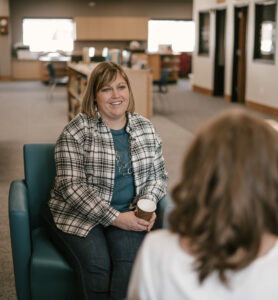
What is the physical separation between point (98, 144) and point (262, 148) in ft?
4.45

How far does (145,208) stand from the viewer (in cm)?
203

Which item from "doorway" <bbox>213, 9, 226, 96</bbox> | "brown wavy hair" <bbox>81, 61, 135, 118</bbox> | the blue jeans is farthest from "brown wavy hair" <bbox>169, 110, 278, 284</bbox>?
"doorway" <bbox>213, 9, 226, 96</bbox>

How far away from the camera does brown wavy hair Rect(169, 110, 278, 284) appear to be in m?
0.92

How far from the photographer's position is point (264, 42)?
370 inches

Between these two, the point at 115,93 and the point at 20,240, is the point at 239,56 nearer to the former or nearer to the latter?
the point at 115,93

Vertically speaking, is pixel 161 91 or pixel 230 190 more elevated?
pixel 230 190

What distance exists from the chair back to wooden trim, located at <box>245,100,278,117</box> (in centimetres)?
688

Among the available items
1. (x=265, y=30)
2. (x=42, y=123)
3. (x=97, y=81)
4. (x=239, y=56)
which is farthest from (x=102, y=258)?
(x=239, y=56)

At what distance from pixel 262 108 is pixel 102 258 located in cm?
775

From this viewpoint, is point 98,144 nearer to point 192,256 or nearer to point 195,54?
point 192,256

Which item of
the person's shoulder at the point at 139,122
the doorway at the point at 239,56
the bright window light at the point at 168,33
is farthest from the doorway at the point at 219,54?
the person's shoulder at the point at 139,122

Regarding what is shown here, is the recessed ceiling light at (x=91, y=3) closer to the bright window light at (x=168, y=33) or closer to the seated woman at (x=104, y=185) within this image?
the bright window light at (x=168, y=33)

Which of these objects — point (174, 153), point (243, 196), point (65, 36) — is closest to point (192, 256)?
point (243, 196)

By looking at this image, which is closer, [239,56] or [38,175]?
[38,175]
